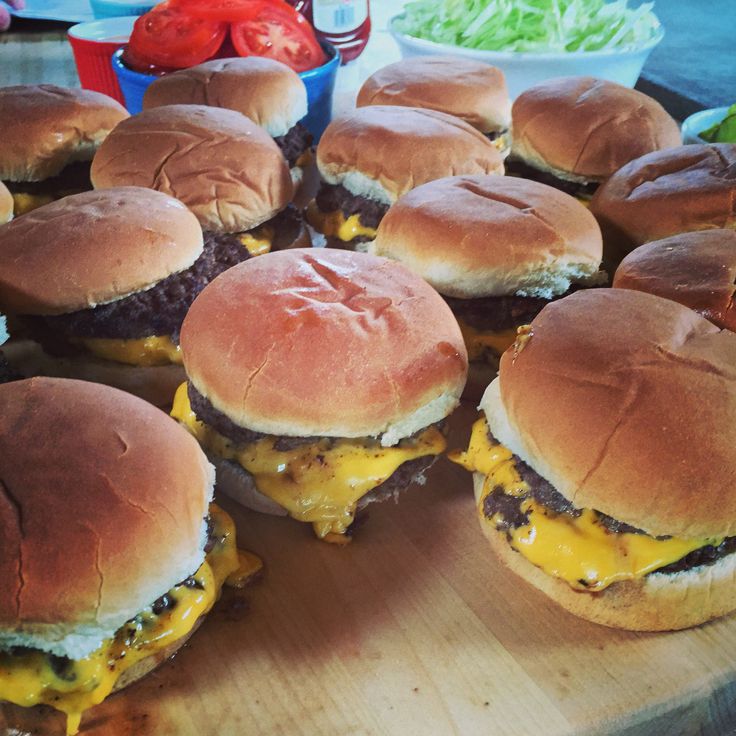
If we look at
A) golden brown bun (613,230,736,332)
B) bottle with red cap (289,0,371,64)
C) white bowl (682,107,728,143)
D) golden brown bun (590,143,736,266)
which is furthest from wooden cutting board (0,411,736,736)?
bottle with red cap (289,0,371,64)

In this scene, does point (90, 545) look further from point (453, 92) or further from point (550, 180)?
point (453, 92)

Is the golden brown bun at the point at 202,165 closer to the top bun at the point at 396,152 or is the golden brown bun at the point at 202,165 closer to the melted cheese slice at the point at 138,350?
the top bun at the point at 396,152

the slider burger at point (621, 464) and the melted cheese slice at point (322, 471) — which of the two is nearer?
the slider burger at point (621, 464)

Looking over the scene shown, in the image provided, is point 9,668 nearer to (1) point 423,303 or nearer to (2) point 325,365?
(2) point 325,365

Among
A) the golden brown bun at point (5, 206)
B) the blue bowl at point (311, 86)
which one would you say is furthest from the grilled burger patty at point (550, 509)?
the blue bowl at point (311, 86)

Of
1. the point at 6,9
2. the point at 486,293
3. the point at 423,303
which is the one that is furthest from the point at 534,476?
the point at 6,9

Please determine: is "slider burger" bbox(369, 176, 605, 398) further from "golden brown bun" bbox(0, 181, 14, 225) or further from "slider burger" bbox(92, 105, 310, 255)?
"golden brown bun" bbox(0, 181, 14, 225)

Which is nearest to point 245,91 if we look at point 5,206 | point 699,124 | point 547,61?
point 5,206
